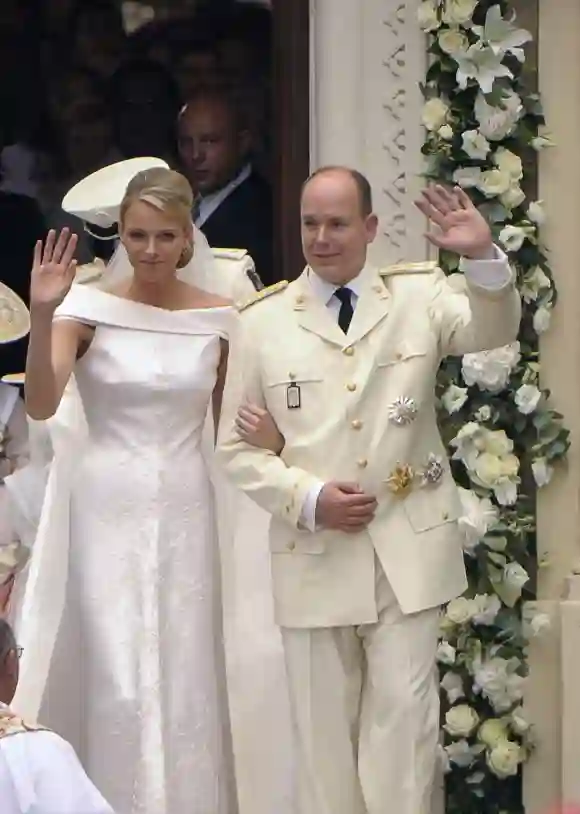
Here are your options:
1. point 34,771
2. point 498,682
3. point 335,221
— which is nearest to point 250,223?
point 498,682

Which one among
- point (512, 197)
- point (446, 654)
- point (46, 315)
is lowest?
point (446, 654)

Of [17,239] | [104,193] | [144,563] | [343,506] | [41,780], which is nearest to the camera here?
[41,780]

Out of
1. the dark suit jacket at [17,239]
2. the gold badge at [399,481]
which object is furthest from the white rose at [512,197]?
the dark suit jacket at [17,239]

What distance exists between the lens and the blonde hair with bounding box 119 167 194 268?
171 inches

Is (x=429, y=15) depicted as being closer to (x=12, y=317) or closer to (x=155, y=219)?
(x=155, y=219)

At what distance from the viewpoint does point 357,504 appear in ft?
13.2

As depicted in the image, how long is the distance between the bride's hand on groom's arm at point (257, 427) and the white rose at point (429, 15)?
1913 mm

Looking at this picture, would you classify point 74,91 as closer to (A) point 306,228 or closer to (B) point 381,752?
(A) point 306,228

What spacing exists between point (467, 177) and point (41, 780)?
10.5 feet

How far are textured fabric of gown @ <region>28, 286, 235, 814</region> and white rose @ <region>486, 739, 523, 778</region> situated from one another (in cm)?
121

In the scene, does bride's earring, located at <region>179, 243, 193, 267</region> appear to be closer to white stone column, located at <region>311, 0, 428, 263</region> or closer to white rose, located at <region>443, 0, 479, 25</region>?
white stone column, located at <region>311, 0, 428, 263</region>

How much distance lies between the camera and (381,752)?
4.09 meters

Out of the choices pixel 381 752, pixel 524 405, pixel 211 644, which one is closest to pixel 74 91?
pixel 524 405

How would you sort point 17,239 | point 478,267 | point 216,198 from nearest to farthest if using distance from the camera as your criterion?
point 478,267
point 216,198
point 17,239
